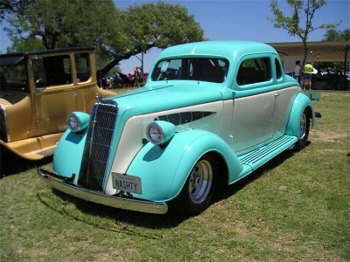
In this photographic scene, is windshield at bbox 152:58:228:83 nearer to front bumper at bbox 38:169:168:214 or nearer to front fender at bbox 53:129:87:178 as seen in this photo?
front fender at bbox 53:129:87:178

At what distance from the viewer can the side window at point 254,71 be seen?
482cm

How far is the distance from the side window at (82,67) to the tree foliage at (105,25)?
780 inches

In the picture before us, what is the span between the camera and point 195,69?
481 cm

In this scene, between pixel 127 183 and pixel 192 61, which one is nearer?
pixel 127 183

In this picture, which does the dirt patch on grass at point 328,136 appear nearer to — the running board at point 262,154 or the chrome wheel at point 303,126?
the chrome wheel at point 303,126

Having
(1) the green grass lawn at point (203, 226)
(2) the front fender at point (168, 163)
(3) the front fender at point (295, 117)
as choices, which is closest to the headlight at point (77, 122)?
(1) the green grass lawn at point (203, 226)

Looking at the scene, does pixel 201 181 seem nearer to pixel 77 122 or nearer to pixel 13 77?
pixel 77 122

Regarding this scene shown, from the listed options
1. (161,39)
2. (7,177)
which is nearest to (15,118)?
(7,177)

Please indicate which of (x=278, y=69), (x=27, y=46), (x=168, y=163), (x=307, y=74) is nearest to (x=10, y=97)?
(x=168, y=163)

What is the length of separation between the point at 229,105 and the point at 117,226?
6.61 ft

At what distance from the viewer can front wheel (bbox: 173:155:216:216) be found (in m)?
3.51

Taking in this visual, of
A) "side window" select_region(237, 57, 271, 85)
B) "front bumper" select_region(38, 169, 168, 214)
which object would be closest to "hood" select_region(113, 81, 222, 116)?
"side window" select_region(237, 57, 271, 85)

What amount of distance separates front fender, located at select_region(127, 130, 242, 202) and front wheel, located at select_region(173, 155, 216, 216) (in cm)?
17

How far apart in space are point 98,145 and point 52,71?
3040mm
